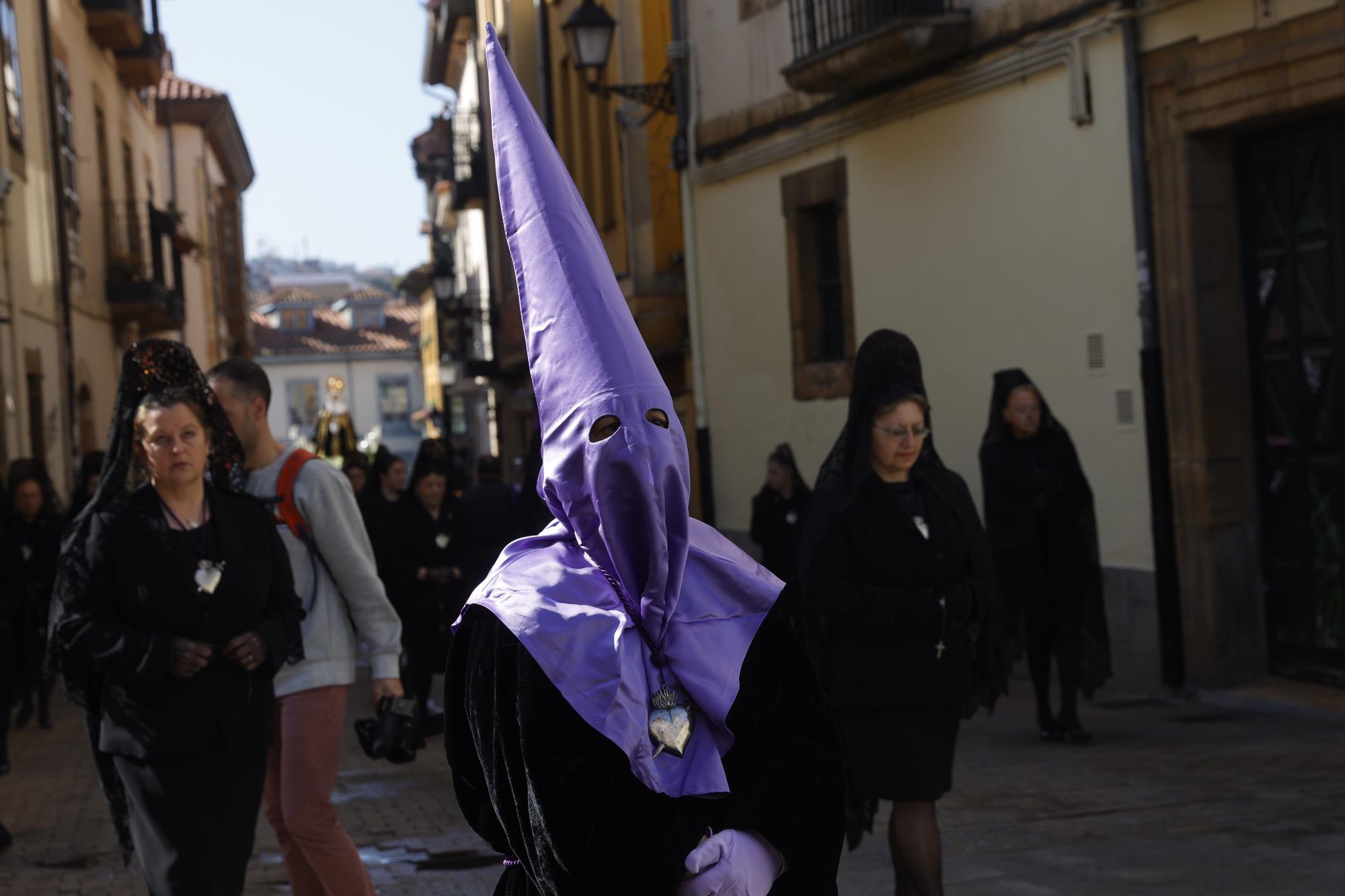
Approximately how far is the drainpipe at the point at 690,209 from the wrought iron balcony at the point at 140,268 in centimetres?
1001

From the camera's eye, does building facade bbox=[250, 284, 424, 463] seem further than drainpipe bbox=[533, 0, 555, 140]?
Yes

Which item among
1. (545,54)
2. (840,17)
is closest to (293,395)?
(545,54)

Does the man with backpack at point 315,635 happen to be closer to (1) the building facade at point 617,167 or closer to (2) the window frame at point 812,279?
(1) the building facade at point 617,167

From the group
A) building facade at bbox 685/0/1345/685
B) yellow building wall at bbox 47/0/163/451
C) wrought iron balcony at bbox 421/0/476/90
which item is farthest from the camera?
wrought iron balcony at bbox 421/0/476/90

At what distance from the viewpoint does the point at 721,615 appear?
10.3 feet

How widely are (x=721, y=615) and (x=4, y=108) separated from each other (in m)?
17.5

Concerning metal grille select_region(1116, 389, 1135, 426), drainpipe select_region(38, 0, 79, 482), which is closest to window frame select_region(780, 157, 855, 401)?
metal grille select_region(1116, 389, 1135, 426)

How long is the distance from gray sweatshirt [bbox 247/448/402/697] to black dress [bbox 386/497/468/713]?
523cm

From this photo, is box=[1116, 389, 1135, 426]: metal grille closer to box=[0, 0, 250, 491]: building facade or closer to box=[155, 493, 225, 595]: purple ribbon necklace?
box=[155, 493, 225, 595]: purple ribbon necklace

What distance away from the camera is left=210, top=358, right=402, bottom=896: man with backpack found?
548 centimetres

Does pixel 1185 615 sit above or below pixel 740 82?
below

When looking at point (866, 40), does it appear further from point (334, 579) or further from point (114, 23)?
point (114, 23)

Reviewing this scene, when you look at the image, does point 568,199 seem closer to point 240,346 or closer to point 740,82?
point 740,82

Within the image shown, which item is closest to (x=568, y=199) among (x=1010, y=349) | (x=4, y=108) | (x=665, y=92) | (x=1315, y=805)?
(x=1315, y=805)
